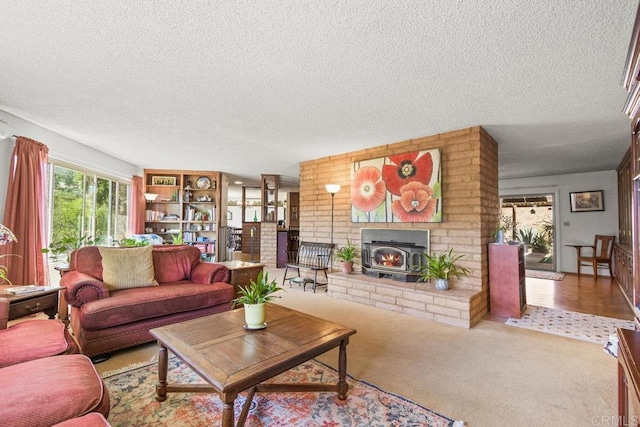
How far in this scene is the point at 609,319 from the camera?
11.5ft

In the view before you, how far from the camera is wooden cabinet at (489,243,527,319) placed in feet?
11.6

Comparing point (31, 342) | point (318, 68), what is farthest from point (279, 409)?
point (318, 68)

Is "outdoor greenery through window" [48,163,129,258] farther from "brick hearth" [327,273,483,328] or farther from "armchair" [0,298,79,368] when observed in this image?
"brick hearth" [327,273,483,328]

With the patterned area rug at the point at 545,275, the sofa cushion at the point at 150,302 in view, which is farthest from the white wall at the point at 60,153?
the patterned area rug at the point at 545,275

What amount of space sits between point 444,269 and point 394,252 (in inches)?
30.1

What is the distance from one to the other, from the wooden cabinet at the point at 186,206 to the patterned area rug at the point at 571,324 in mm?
6154

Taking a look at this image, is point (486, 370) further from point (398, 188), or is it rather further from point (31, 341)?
point (31, 341)

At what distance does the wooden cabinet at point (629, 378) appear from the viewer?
1052 millimetres

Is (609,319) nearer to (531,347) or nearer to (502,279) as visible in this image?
(502,279)

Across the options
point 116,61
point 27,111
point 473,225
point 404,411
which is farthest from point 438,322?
point 27,111

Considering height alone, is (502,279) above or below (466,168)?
below

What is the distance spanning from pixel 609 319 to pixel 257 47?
4727mm

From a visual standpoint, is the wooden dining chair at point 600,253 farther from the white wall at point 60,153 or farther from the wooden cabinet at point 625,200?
the white wall at point 60,153

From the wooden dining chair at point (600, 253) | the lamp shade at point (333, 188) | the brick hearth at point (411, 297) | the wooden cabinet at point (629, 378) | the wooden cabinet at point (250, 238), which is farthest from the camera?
the wooden cabinet at point (250, 238)
